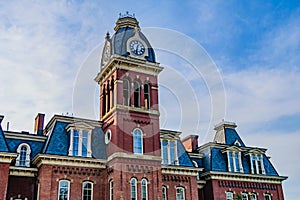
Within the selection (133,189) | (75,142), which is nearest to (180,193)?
(133,189)

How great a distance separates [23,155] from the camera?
2895cm

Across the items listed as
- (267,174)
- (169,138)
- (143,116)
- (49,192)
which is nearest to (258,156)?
(267,174)

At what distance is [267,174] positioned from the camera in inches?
1463

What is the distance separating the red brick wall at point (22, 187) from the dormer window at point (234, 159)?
17.8 meters

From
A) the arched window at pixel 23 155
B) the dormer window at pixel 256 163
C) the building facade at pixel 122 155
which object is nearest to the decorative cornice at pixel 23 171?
the building facade at pixel 122 155

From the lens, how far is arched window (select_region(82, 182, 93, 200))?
27969mm

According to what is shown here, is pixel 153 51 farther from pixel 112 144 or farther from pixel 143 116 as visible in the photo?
pixel 112 144

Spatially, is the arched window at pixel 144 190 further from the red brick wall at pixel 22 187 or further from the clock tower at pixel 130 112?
the red brick wall at pixel 22 187

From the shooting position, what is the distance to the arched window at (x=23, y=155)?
28500 mm

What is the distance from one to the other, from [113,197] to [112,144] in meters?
4.14

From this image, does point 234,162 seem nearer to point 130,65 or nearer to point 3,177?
point 130,65

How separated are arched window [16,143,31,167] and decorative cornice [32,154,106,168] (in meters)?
0.71

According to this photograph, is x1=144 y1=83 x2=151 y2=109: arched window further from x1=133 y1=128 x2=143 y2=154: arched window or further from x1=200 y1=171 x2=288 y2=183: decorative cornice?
x1=200 y1=171 x2=288 y2=183: decorative cornice

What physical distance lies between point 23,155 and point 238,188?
19416mm
